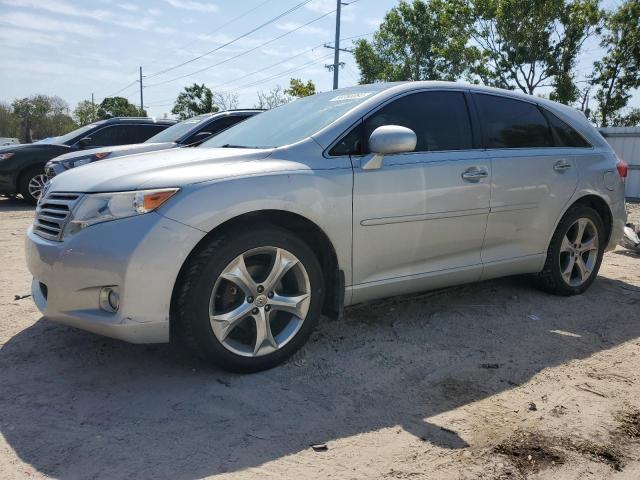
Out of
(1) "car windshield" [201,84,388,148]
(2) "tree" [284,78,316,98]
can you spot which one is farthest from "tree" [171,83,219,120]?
(1) "car windshield" [201,84,388,148]

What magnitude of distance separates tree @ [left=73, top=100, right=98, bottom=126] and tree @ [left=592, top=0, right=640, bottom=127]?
60.9 metres

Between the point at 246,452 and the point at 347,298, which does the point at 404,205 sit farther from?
the point at 246,452

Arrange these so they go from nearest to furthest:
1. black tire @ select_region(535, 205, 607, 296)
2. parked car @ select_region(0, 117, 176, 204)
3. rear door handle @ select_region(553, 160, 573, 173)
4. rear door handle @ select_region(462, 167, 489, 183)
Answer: rear door handle @ select_region(462, 167, 489, 183) < rear door handle @ select_region(553, 160, 573, 173) < black tire @ select_region(535, 205, 607, 296) < parked car @ select_region(0, 117, 176, 204)

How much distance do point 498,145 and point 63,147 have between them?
348 inches

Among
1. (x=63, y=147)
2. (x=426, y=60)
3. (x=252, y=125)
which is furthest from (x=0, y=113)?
(x=252, y=125)

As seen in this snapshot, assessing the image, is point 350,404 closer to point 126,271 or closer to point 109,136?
point 126,271

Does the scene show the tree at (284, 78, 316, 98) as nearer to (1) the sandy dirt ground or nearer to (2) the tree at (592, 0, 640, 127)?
(2) the tree at (592, 0, 640, 127)

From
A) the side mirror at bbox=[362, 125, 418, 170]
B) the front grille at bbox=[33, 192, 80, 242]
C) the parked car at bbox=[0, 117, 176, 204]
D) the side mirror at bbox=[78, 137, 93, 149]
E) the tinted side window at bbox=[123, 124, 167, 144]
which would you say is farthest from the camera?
the tinted side window at bbox=[123, 124, 167, 144]

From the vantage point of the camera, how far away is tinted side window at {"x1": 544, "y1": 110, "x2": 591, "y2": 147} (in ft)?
14.8

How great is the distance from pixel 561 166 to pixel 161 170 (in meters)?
3.11

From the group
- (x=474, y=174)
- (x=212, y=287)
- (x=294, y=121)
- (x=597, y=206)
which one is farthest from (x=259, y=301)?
(x=597, y=206)

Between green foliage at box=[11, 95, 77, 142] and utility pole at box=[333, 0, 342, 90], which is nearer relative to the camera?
utility pole at box=[333, 0, 342, 90]

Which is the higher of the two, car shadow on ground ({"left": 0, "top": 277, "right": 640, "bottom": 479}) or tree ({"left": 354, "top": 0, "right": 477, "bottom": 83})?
tree ({"left": 354, "top": 0, "right": 477, "bottom": 83})

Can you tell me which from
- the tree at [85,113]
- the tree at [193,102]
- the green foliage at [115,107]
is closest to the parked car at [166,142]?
the tree at [193,102]
